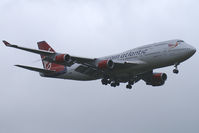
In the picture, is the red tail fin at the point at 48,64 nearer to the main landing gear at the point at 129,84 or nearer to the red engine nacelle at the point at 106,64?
the main landing gear at the point at 129,84

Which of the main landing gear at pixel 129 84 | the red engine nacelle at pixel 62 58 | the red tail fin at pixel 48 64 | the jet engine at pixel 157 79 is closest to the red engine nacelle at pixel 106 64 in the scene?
the red engine nacelle at pixel 62 58

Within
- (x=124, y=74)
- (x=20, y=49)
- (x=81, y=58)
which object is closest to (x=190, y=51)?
(x=124, y=74)

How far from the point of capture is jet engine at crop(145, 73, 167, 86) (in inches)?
2522

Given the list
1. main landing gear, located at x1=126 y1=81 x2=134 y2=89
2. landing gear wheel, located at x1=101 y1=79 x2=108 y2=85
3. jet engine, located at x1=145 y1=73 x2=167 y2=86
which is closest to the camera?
landing gear wheel, located at x1=101 y1=79 x2=108 y2=85

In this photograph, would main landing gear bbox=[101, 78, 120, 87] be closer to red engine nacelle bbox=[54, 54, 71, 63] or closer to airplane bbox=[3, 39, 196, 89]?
airplane bbox=[3, 39, 196, 89]

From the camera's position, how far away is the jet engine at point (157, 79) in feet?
210

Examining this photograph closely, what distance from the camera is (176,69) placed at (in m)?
54.2

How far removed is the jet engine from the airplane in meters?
1.45

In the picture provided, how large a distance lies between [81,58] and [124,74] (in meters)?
6.17

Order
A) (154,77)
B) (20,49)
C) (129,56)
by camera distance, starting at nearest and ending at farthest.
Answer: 1. (20,49)
2. (129,56)
3. (154,77)

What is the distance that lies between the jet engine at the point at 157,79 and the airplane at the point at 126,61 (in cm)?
145

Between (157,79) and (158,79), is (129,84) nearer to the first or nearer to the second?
(157,79)

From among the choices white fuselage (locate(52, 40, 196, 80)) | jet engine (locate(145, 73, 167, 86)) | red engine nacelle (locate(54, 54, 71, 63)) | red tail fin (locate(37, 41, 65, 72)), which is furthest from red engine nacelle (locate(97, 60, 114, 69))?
red tail fin (locate(37, 41, 65, 72))

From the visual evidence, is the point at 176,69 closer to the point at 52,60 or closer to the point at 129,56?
the point at 129,56
